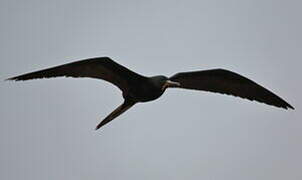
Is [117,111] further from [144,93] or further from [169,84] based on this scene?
[169,84]

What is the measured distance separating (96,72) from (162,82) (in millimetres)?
1067

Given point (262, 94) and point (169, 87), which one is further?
point (262, 94)

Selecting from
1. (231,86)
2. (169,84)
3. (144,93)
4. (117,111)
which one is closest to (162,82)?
(169,84)

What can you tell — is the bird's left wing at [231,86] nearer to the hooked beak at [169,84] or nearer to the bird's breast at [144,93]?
the hooked beak at [169,84]

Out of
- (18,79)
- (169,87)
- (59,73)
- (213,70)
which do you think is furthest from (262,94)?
(18,79)

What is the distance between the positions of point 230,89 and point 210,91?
33 cm

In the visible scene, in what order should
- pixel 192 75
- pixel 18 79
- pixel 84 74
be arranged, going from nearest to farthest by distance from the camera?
1. pixel 18 79
2. pixel 84 74
3. pixel 192 75

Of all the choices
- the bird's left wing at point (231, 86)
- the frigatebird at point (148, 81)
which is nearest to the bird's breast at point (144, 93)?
the frigatebird at point (148, 81)

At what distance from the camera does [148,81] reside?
318 inches

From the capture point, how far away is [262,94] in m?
9.23

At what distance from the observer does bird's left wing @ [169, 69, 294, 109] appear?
9.01 m

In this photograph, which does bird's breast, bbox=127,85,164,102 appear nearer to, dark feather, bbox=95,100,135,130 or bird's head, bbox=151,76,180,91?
bird's head, bbox=151,76,180,91

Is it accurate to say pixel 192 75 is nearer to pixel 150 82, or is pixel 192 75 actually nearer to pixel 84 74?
pixel 150 82

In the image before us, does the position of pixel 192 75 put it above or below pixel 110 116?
above
